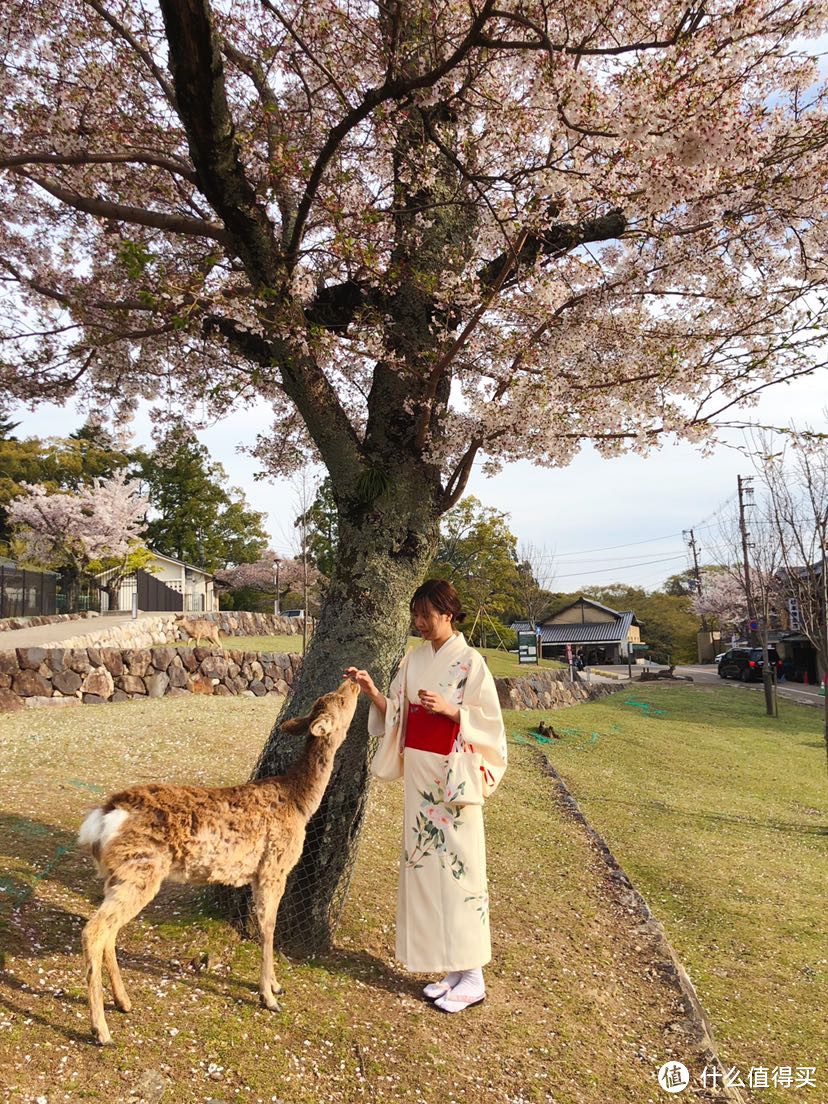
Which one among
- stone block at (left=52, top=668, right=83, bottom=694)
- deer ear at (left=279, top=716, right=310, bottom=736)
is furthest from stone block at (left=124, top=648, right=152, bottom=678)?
deer ear at (left=279, top=716, right=310, bottom=736)

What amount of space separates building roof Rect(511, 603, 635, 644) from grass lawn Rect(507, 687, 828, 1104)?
27884mm

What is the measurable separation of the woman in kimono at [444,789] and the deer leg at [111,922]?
1254 millimetres

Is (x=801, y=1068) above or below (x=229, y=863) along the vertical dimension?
below

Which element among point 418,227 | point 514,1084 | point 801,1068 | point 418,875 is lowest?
point 801,1068

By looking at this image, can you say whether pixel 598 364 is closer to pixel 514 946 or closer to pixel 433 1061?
pixel 514 946

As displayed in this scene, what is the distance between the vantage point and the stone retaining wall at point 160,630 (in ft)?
46.5

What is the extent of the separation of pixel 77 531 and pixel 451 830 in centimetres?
2772

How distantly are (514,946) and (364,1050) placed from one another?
1541 mm

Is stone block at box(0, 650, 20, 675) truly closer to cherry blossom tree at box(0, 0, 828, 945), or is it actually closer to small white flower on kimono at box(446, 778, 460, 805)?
cherry blossom tree at box(0, 0, 828, 945)

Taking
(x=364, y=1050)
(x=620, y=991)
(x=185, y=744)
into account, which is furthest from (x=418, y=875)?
(x=185, y=744)

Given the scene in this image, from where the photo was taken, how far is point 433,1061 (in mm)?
3018

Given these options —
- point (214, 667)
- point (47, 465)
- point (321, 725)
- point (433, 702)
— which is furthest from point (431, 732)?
point (47, 465)

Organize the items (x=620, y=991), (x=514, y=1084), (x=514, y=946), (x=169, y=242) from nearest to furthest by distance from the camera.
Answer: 1. (x=514, y=1084)
2. (x=620, y=991)
3. (x=514, y=946)
4. (x=169, y=242)

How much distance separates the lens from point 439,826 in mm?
3432
